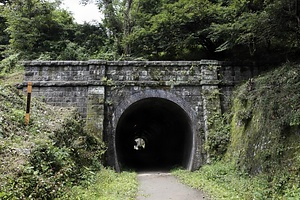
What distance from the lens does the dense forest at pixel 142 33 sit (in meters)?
11.3

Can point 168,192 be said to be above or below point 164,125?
below

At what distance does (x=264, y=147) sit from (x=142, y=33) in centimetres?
890

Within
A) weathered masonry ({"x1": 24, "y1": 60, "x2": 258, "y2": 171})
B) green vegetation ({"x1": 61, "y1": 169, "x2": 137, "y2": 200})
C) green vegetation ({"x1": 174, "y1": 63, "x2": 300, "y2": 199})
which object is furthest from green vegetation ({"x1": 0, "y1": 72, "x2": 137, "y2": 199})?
green vegetation ({"x1": 174, "y1": 63, "x2": 300, "y2": 199})

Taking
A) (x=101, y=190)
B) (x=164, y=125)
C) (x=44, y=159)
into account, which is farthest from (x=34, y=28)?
(x=44, y=159)

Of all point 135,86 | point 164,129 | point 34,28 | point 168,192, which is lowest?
point 168,192

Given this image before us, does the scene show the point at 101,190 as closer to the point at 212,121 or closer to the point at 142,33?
the point at 212,121

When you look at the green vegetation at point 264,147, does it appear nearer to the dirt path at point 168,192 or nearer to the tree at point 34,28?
the dirt path at point 168,192

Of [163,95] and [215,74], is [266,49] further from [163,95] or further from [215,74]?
[163,95]

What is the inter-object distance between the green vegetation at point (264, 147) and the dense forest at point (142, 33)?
1.76 meters

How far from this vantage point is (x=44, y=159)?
5.04 m

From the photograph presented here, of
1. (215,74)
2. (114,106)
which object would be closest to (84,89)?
(114,106)

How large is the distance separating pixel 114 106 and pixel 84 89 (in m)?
1.33

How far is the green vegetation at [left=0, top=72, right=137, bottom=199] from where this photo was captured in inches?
159

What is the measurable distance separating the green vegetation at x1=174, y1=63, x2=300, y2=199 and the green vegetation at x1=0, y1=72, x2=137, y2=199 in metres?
2.44
